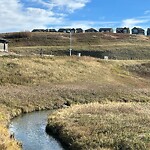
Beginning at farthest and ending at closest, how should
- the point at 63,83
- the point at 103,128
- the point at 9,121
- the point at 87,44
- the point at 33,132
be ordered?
the point at 87,44, the point at 63,83, the point at 9,121, the point at 33,132, the point at 103,128

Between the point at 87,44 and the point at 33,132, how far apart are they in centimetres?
13129

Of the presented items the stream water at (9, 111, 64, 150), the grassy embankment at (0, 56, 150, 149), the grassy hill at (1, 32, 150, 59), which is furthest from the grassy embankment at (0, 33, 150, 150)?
the grassy hill at (1, 32, 150, 59)

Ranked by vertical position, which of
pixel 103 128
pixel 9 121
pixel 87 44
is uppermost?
pixel 87 44

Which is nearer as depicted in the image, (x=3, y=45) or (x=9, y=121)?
(x=9, y=121)

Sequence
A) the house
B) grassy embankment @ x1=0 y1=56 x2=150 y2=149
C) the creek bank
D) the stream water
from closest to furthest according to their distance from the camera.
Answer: the creek bank → the stream water → grassy embankment @ x1=0 y1=56 x2=150 y2=149 → the house

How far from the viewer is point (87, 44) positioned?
16988cm

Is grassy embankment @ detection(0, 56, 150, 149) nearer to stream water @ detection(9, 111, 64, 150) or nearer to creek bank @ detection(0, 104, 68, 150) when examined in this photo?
creek bank @ detection(0, 104, 68, 150)

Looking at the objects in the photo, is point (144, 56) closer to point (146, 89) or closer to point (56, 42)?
point (56, 42)

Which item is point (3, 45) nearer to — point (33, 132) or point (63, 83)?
point (63, 83)

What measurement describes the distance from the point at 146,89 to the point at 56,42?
318 ft

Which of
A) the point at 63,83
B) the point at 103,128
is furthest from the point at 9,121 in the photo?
the point at 63,83

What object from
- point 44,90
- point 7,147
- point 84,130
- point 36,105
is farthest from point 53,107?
point 7,147

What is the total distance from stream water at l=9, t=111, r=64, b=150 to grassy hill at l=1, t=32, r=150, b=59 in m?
84.3

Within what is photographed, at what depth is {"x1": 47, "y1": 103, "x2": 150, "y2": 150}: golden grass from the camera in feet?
96.8
